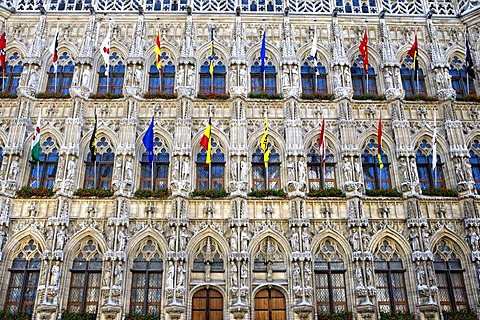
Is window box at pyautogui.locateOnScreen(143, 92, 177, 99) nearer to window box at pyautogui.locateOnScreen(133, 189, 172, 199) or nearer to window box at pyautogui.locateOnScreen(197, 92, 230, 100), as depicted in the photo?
window box at pyautogui.locateOnScreen(197, 92, 230, 100)

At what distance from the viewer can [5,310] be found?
687 inches

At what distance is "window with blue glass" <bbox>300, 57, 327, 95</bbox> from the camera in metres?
21.4

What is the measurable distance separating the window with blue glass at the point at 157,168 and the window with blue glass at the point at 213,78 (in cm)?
332

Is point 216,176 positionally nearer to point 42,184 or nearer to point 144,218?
point 144,218

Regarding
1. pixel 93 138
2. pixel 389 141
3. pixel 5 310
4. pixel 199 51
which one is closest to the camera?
pixel 5 310

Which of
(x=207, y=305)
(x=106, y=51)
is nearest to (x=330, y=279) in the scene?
(x=207, y=305)

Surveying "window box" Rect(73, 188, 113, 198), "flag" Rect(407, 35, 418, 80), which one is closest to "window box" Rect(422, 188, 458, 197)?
"flag" Rect(407, 35, 418, 80)

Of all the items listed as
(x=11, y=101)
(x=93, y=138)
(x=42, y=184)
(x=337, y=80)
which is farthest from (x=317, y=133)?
(x=11, y=101)

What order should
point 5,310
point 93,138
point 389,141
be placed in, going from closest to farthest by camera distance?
point 5,310 → point 93,138 → point 389,141

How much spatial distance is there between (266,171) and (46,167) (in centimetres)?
910

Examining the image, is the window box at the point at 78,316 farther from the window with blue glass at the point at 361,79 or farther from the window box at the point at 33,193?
the window with blue glass at the point at 361,79

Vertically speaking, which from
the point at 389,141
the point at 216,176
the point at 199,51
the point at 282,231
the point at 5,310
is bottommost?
the point at 5,310

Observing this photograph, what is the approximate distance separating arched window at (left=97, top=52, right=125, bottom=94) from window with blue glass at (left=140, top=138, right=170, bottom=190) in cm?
333

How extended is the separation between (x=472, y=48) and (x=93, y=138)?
17565 millimetres
